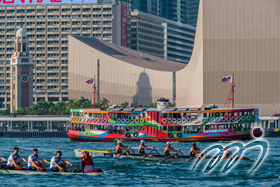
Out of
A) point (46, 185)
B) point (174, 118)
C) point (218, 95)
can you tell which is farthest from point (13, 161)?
point (218, 95)

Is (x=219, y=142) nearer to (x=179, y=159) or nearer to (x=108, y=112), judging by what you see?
(x=108, y=112)

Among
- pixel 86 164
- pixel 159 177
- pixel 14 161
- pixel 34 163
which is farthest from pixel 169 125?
pixel 34 163

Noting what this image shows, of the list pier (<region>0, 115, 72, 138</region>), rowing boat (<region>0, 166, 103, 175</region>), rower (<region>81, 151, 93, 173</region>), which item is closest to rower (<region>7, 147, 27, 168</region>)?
rowing boat (<region>0, 166, 103, 175</region>)

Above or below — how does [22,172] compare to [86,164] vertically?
below

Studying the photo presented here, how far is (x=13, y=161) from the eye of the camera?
5769 centimetres

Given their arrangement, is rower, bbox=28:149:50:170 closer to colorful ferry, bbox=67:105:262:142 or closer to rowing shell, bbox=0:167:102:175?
rowing shell, bbox=0:167:102:175

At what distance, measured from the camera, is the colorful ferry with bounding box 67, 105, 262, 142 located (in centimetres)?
11062

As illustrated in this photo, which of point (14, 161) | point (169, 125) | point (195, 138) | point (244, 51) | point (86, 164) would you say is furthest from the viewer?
point (244, 51)

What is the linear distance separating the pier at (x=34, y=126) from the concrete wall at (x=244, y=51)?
37.4 metres

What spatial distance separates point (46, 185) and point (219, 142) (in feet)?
195

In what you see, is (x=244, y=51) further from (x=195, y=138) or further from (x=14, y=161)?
(x=14, y=161)

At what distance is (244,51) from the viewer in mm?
180625

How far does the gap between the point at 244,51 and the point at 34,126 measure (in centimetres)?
5880

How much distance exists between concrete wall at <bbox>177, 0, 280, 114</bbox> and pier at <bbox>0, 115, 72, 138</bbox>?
37.4 meters
